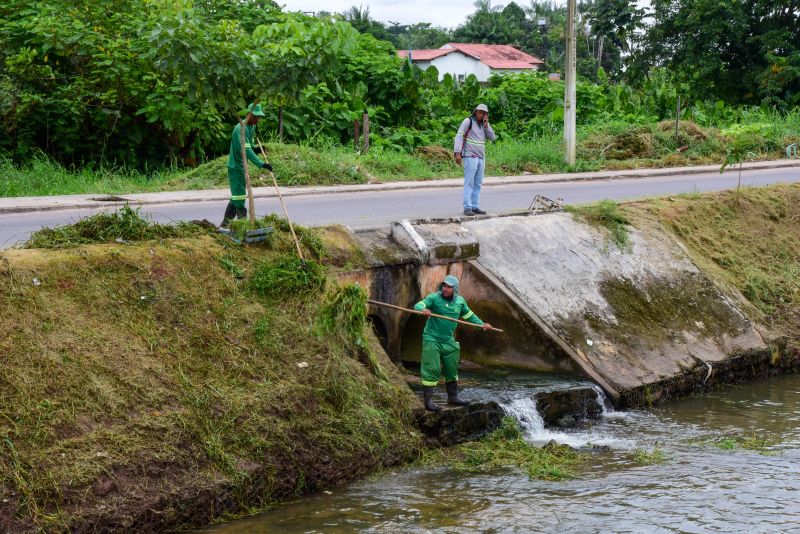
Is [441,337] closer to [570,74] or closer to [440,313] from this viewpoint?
[440,313]

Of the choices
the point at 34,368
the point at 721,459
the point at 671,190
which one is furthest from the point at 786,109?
the point at 34,368

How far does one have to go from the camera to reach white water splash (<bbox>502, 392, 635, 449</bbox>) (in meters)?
10.1

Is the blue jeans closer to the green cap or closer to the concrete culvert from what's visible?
the concrete culvert

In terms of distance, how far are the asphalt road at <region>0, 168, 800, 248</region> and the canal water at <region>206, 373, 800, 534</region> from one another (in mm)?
4100

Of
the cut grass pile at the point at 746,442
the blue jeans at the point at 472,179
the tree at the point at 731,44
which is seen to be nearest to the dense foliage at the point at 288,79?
the tree at the point at 731,44

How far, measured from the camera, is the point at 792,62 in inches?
1266

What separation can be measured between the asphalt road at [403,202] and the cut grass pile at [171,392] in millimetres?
2495

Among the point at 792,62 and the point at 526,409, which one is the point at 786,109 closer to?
the point at 792,62

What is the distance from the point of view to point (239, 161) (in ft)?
34.9

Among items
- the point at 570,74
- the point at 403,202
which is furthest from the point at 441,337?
the point at 570,74

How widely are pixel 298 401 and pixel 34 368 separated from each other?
225cm

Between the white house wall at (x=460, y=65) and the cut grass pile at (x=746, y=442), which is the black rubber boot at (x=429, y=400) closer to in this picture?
the cut grass pile at (x=746, y=442)

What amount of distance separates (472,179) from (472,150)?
0.42 meters

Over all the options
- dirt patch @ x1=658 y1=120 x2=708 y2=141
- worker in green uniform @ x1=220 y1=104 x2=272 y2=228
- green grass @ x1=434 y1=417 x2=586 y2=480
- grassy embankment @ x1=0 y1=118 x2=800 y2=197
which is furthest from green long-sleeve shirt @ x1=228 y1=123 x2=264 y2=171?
dirt patch @ x1=658 y1=120 x2=708 y2=141
